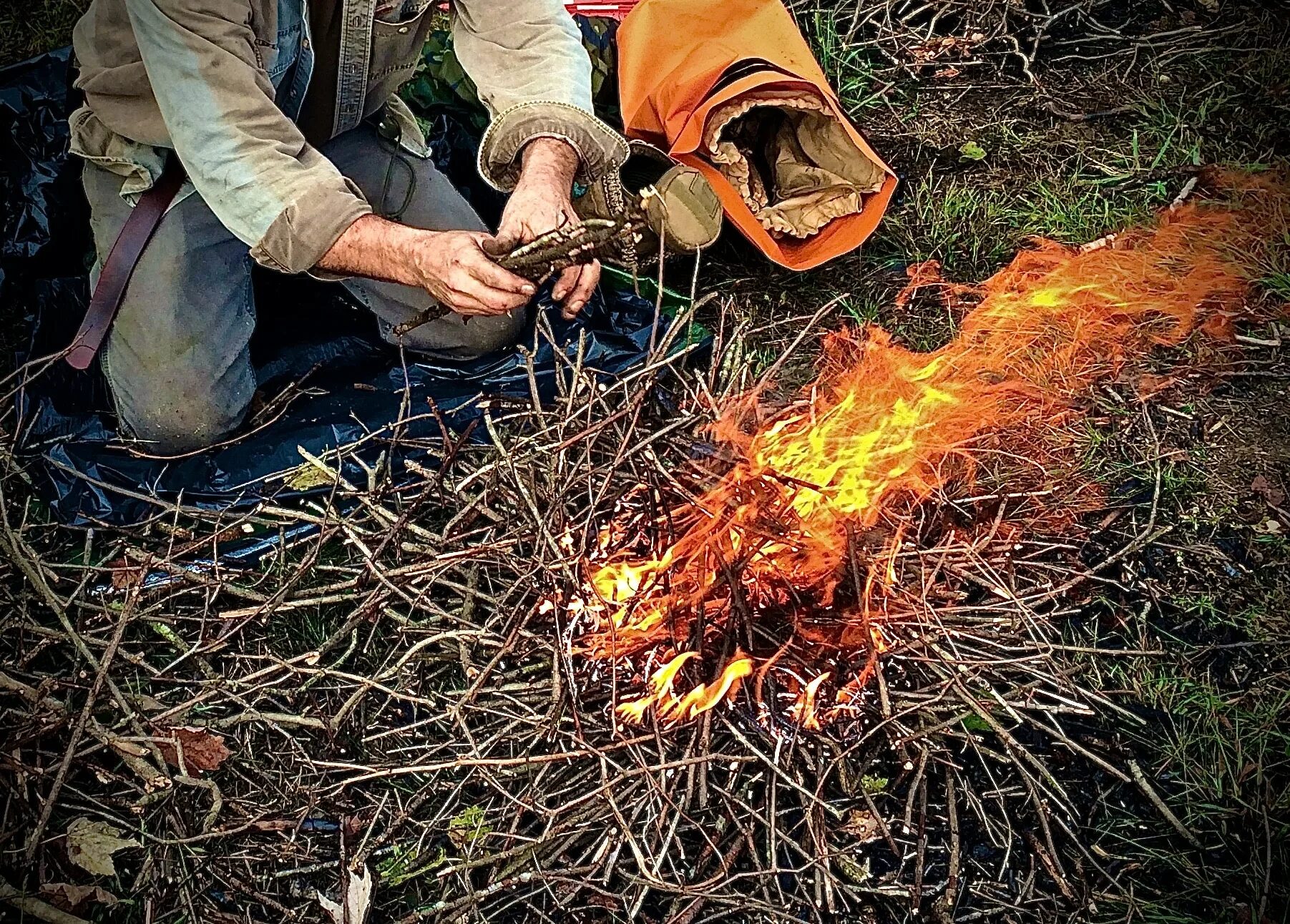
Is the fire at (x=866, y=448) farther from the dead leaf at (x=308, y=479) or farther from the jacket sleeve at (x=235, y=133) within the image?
the jacket sleeve at (x=235, y=133)

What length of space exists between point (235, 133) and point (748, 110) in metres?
1.81

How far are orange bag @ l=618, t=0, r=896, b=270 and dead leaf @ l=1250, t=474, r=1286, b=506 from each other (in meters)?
1.39

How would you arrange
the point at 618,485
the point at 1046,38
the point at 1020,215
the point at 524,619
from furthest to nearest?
1. the point at 1046,38
2. the point at 1020,215
3. the point at 618,485
4. the point at 524,619

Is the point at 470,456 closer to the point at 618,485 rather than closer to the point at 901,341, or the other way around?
the point at 618,485

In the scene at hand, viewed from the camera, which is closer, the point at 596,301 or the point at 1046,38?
the point at 596,301

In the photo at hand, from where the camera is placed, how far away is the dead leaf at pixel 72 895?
2125 mm

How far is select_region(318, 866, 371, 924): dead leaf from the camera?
208 centimetres

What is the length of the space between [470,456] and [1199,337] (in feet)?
7.68

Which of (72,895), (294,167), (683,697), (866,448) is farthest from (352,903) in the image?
(294,167)

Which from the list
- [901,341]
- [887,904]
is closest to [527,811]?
[887,904]

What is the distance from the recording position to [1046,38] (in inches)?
179

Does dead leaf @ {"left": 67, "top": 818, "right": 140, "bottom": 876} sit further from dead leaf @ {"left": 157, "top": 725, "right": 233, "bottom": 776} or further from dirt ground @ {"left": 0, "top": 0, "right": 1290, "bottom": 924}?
dead leaf @ {"left": 157, "top": 725, "right": 233, "bottom": 776}

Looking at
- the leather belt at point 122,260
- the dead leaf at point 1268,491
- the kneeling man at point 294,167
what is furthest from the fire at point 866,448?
the leather belt at point 122,260

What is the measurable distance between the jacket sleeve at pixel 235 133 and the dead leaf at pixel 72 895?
146 cm
